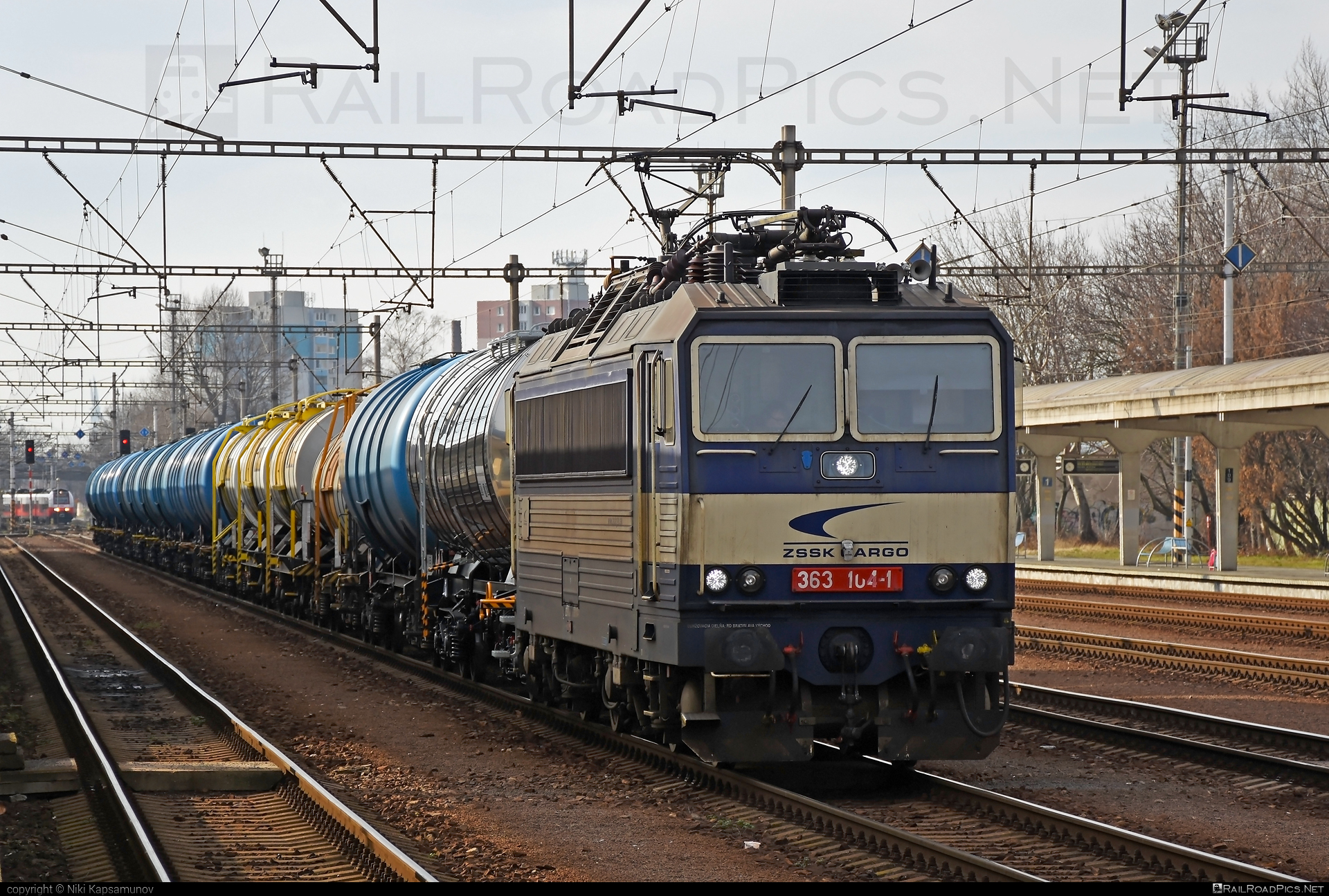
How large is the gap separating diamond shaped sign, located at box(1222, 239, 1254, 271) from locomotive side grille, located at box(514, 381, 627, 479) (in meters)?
22.9

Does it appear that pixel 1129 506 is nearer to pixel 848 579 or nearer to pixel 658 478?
pixel 848 579

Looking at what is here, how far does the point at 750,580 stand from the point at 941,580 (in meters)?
1.28

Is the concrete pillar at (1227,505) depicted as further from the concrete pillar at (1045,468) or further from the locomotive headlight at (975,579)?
the locomotive headlight at (975,579)

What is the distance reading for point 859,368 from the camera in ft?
34.2

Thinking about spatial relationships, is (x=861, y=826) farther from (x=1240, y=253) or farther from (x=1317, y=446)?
(x=1317, y=446)

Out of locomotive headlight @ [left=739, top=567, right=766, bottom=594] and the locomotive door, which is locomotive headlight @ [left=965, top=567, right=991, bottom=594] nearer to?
locomotive headlight @ [left=739, top=567, right=766, bottom=594]

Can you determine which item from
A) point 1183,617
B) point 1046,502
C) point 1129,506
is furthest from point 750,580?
point 1046,502

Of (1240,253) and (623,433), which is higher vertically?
(1240,253)

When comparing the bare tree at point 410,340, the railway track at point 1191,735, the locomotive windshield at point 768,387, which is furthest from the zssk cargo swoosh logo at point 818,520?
the bare tree at point 410,340

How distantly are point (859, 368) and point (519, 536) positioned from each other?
15.4ft

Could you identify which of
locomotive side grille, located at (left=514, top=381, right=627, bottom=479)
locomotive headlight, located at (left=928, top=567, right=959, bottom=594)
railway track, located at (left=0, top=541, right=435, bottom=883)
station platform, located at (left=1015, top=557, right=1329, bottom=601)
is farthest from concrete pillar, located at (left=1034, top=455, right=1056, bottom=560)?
locomotive headlight, located at (left=928, top=567, right=959, bottom=594)

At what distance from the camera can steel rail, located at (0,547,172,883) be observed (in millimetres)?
9000

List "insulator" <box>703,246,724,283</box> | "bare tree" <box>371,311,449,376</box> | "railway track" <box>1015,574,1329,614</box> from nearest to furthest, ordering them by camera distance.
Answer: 1. "insulator" <box>703,246,724,283</box>
2. "railway track" <box>1015,574,1329,614</box>
3. "bare tree" <box>371,311,449,376</box>

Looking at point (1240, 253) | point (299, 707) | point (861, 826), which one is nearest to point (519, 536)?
point (299, 707)
